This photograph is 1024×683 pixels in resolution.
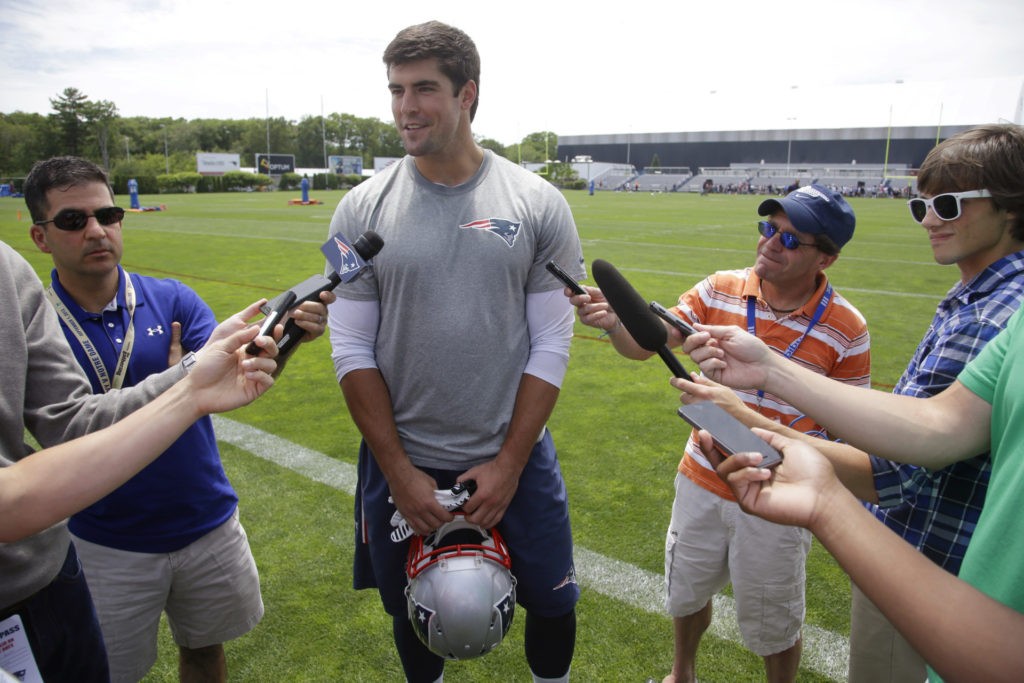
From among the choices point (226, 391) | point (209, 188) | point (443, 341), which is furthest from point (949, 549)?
point (209, 188)

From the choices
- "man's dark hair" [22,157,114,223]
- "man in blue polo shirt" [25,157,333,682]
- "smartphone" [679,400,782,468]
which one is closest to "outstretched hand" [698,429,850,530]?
"smartphone" [679,400,782,468]

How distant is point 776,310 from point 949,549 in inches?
46.6

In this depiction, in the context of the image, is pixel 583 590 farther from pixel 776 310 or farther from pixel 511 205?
pixel 511 205

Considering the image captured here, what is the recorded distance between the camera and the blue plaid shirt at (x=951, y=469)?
1724mm

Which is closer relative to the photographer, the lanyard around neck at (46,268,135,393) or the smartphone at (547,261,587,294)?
the smartphone at (547,261,587,294)

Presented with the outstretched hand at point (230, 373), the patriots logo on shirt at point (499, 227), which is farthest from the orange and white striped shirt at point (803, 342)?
the outstretched hand at point (230, 373)

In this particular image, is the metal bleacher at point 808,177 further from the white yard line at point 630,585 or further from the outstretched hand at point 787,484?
the outstretched hand at point 787,484

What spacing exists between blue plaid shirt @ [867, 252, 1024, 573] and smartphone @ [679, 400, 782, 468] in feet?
2.53

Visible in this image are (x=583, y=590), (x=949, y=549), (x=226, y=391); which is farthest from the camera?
(x=583, y=590)

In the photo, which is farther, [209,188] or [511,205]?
[209,188]

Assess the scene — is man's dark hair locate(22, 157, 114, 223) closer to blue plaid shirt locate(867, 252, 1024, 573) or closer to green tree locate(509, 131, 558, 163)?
blue plaid shirt locate(867, 252, 1024, 573)

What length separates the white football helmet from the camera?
210 centimetres

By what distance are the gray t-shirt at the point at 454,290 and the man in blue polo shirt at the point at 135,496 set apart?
869mm

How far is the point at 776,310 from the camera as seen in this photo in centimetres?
274
